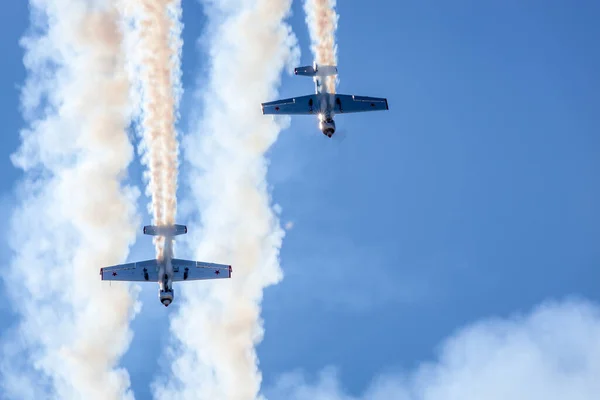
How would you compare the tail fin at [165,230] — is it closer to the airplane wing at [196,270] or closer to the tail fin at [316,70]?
the airplane wing at [196,270]

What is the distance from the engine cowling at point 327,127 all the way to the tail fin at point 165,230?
1173cm

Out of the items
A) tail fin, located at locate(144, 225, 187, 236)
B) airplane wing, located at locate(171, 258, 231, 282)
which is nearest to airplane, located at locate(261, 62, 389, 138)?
airplane wing, located at locate(171, 258, 231, 282)

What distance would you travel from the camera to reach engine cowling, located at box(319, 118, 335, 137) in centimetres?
6788

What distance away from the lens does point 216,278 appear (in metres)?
69.7

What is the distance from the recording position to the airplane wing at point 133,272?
68.4 metres

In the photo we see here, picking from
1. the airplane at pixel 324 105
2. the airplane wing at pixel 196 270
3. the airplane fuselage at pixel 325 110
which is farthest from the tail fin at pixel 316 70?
the airplane wing at pixel 196 270

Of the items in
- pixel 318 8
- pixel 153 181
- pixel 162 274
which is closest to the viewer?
pixel 153 181

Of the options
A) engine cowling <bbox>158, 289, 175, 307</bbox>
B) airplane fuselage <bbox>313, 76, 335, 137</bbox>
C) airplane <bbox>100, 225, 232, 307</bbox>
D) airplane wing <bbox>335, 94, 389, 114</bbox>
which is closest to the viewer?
engine cowling <bbox>158, 289, 175, 307</bbox>

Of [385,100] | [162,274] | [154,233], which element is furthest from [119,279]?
[385,100]

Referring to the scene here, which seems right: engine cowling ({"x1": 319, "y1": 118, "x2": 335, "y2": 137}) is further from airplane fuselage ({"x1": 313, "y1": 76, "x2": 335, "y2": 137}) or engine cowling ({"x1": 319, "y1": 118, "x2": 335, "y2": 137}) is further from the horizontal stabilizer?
the horizontal stabilizer

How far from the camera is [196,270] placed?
69.1 metres

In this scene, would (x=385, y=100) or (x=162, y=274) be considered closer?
(x=162, y=274)

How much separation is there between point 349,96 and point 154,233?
Result: 1632cm

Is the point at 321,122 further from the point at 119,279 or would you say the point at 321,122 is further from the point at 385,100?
the point at 119,279
